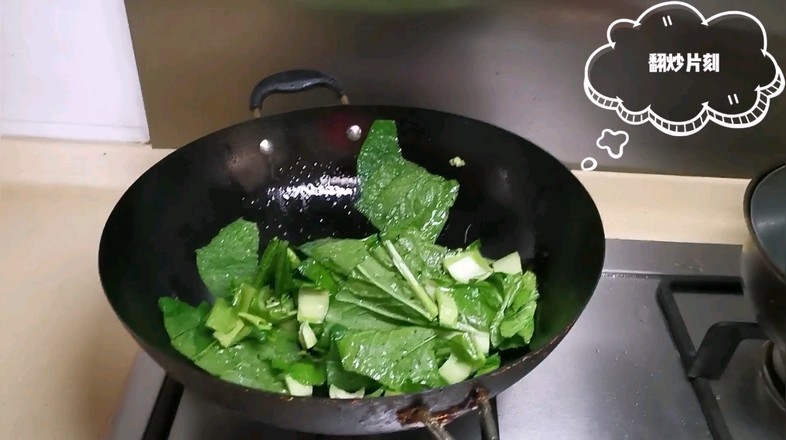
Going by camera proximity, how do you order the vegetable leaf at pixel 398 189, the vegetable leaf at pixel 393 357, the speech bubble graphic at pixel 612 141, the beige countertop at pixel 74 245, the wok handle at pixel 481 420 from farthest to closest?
the speech bubble graphic at pixel 612 141 < the vegetable leaf at pixel 398 189 < the beige countertop at pixel 74 245 < the vegetable leaf at pixel 393 357 < the wok handle at pixel 481 420

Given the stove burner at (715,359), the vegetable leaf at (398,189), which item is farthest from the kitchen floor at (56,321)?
the stove burner at (715,359)

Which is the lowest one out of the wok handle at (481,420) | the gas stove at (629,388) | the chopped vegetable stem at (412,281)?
the gas stove at (629,388)

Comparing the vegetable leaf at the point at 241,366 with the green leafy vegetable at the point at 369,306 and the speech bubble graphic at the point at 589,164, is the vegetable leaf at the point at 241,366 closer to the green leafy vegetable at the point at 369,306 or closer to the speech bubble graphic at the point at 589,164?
the green leafy vegetable at the point at 369,306

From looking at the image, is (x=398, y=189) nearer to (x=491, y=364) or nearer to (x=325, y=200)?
(x=325, y=200)

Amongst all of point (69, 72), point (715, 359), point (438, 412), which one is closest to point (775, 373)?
point (715, 359)

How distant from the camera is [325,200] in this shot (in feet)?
3.07

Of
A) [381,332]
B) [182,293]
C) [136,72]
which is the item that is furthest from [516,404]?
[136,72]

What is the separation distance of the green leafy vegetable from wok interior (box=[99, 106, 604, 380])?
2 centimetres

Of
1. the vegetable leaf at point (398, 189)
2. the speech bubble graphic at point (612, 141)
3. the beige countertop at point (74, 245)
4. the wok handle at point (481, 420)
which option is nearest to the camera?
the wok handle at point (481, 420)

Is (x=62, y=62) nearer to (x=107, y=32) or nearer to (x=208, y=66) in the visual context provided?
(x=107, y=32)

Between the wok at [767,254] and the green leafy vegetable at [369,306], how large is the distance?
0.71 feet

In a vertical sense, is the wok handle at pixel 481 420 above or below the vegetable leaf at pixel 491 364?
above

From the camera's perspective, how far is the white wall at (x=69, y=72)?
3.17 feet

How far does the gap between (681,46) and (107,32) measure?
78 centimetres
